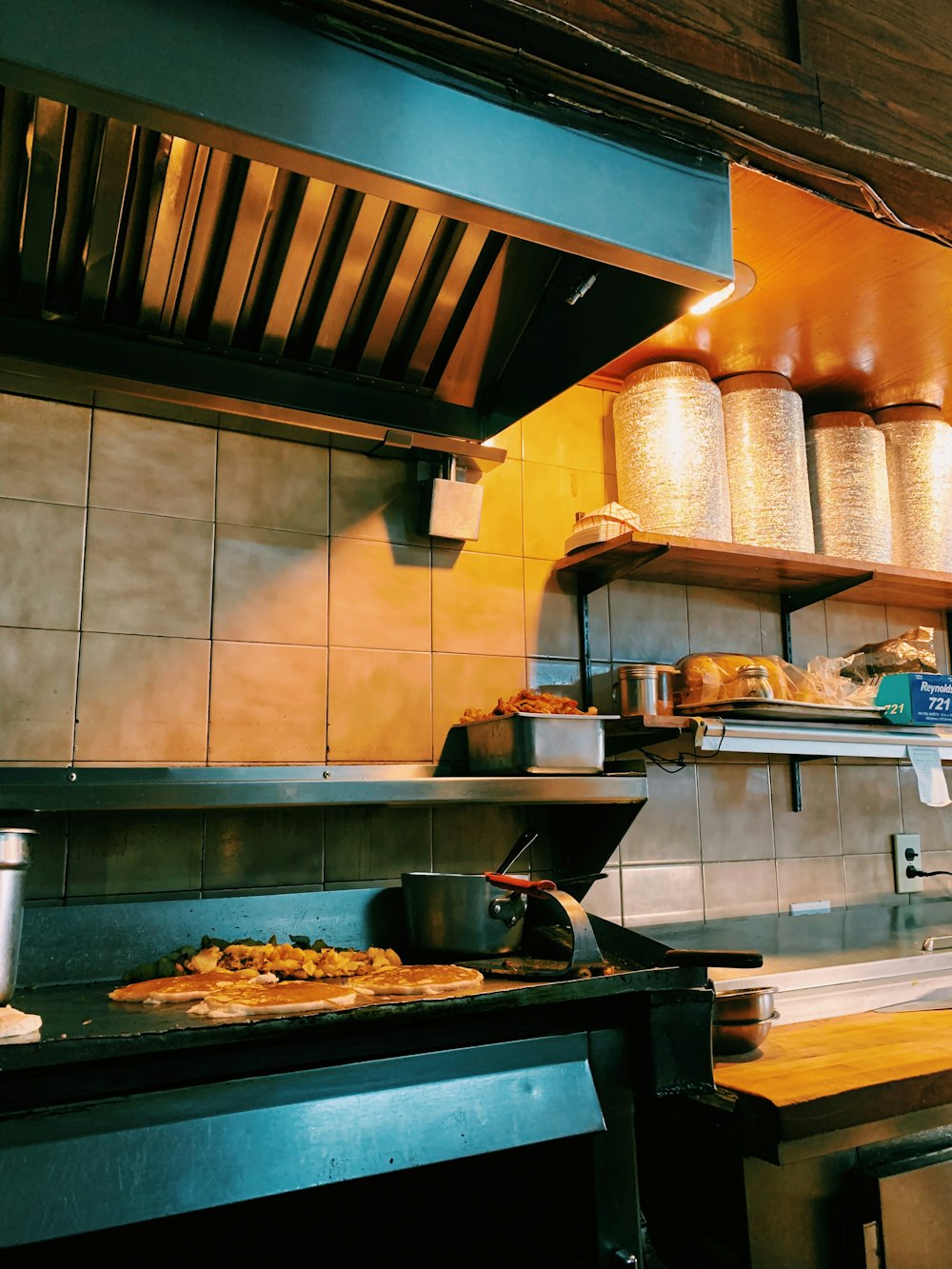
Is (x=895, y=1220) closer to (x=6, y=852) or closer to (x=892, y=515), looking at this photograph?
(x=6, y=852)

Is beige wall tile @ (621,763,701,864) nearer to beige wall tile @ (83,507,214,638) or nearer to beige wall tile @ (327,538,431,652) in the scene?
beige wall tile @ (327,538,431,652)

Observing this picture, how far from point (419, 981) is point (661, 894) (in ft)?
3.64

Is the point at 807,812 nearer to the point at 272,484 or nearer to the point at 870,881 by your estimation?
the point at 870,881

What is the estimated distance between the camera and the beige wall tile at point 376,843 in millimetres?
2004

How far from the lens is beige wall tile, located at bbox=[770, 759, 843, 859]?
268 cm

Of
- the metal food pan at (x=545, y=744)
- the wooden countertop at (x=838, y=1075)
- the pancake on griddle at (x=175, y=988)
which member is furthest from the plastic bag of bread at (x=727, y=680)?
the pancake on griddle at (x=175, y=988)

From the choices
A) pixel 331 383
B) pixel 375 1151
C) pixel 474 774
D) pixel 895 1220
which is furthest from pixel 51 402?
pixel 895 1220

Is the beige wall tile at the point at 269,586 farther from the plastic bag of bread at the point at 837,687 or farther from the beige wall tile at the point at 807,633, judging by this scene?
the beige wall tile at the point at 807,633

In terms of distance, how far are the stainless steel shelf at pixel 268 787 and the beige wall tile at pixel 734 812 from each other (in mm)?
634

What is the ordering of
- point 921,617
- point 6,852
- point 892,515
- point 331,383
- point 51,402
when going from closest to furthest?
1. point 6,852
2. point 51,402
3. point 331,383
4. point 892,515
5. point 921,617

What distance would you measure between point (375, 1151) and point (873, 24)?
178 cm

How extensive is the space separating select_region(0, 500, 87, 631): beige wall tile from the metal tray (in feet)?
4.55

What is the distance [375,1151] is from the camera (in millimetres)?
1203

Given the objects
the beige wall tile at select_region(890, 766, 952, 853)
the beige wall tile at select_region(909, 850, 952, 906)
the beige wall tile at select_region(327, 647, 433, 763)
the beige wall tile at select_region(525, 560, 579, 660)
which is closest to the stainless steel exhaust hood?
the beige wall tile at select_region(525, 560, 579, 660)
